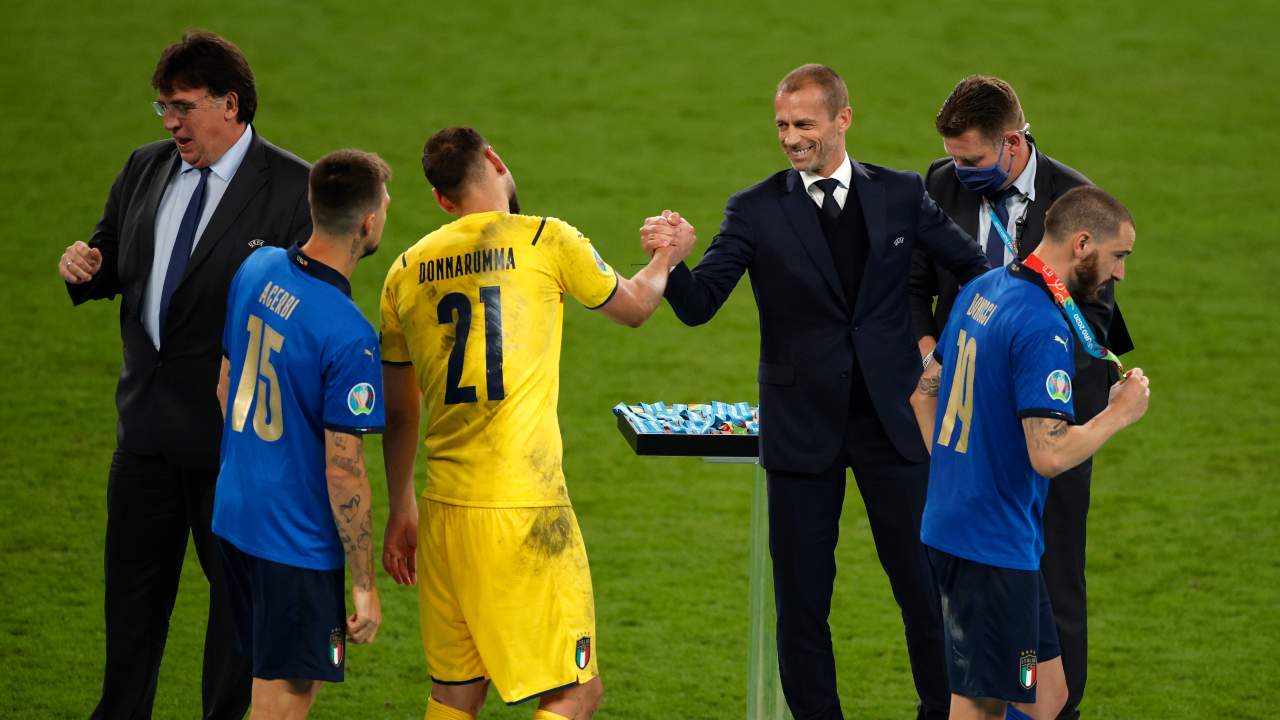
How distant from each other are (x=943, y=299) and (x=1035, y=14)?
899cm

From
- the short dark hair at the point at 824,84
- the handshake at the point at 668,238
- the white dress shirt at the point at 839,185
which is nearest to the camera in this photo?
the handshake at the point at 668,238

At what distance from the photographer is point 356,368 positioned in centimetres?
328

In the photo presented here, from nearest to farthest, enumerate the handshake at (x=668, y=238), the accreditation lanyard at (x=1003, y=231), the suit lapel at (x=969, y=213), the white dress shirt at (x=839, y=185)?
the handshake at (x=668, y=238) < the white dress shirt at (x=839, y=185) < the accreditation lanyard at (x=1003, y=231) < the suit lapel at (x=969, y=213)

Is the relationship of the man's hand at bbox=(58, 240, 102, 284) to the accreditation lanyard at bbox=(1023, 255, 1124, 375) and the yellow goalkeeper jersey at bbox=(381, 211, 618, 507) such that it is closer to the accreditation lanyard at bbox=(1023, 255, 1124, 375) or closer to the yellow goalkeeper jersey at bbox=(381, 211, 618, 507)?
the yellow goalkeeper jersey at bbox=(381, 211, 618, 507)

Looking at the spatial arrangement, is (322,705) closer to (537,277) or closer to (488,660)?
(488,660)

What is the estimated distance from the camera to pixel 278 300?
3.34m

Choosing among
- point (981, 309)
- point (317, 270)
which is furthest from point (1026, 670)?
point (317, 270)

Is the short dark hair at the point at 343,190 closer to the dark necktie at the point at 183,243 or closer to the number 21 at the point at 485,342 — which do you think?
the number 21 at the point at 485,342

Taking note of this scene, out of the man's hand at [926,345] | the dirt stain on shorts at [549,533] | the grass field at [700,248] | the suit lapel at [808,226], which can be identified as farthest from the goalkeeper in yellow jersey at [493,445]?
the grass field at [700,248]

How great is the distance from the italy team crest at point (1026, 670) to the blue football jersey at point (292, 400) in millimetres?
1518

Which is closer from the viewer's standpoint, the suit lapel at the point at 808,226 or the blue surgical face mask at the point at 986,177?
the suit lapel at the point at 808,226

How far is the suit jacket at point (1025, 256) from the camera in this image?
4.31 metres

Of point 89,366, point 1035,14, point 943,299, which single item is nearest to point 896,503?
point 943,299

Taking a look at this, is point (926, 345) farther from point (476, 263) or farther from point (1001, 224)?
point (476, 263)
